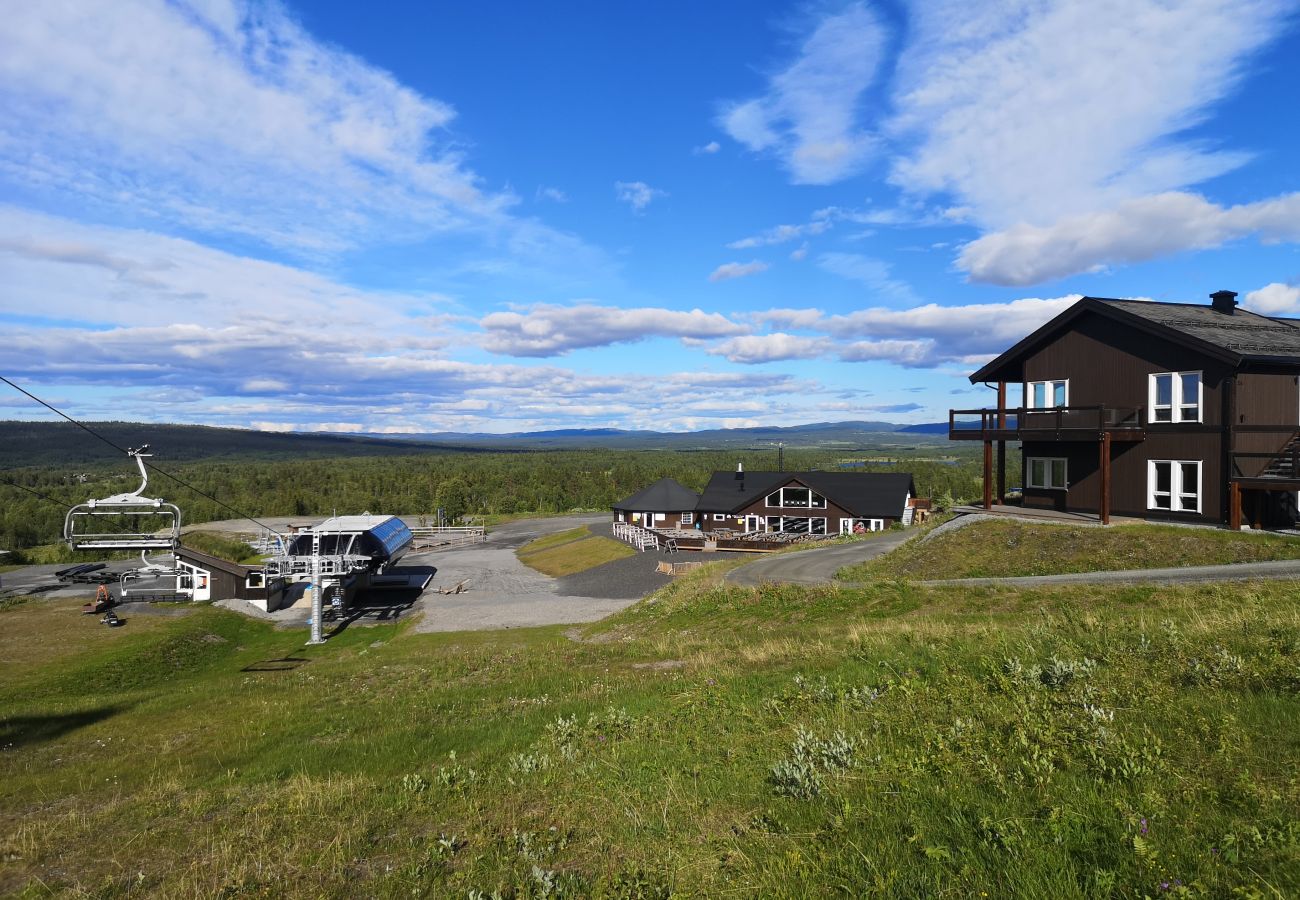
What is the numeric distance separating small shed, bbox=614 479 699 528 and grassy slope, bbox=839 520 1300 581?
40488 mm

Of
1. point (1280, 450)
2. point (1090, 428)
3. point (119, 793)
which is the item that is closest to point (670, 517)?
point (1090, 428)

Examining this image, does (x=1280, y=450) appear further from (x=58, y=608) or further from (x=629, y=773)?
(x=58, y=608)

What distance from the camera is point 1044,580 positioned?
814 inches

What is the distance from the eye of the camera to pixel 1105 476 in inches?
995

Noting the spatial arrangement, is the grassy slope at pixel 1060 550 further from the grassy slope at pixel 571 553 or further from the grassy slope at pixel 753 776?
the grassy slope at pixel 571 553

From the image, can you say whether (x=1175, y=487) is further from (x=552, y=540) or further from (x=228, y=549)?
(x=228, y=549)

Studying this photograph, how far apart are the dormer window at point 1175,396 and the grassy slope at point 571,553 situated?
3998 cm

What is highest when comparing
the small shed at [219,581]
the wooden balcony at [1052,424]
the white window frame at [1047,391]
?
the white window frame at [1047,391]

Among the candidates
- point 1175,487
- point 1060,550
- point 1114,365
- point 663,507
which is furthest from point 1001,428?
point 663,507

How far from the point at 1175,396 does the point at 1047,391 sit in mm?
5613

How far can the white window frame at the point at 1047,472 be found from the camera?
97.5ft

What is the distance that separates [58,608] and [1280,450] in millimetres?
60162

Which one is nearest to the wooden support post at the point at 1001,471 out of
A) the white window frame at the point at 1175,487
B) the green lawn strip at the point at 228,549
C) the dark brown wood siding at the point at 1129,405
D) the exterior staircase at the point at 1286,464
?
the dark brown wood siding at the point at 1129,405

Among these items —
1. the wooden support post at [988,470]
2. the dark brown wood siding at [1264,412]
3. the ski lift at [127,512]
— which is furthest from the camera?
the wooden support post at [988,470]
